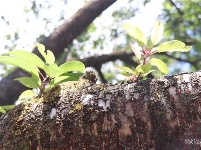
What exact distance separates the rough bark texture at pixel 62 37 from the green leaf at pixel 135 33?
2.21 m

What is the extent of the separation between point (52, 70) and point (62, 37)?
2.61 m

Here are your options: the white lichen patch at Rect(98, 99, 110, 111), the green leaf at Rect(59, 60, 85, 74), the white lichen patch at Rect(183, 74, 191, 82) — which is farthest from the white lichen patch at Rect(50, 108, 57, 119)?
the white lichen patch at Rect(183, 74, 191, 82)

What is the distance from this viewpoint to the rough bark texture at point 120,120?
25.6 inches

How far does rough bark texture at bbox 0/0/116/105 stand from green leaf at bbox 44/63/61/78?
2117mm

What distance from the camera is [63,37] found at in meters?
3.45

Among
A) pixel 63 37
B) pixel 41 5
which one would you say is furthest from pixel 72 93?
pixel 41 5

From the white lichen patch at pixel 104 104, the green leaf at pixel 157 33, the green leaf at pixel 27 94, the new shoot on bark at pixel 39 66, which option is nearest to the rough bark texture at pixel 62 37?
the green leaf at pixel 27 94

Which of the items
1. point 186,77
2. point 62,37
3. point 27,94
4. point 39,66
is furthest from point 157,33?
point 62,37

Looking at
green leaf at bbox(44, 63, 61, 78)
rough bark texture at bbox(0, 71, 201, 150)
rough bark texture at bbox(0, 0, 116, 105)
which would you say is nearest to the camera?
rough bark texture at bbox(0, 71, 201, 150)

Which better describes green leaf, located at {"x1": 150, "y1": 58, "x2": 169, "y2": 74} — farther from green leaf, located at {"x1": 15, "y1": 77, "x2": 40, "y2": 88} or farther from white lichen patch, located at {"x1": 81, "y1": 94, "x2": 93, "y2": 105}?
green leaf, located at {"x1": 15, "y1": 77, "x2": 40, "y2": 88}

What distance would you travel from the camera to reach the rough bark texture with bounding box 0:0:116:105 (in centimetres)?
294

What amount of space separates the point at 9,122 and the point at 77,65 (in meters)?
0.30

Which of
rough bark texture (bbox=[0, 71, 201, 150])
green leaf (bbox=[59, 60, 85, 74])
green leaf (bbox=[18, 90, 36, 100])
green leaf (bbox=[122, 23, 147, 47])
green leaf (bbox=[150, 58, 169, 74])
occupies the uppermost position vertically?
green leaf (bbox=[122, 23, 147, 47])

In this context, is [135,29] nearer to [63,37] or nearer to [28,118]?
[28,118]
